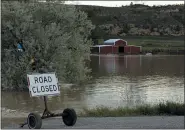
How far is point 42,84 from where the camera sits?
11266 millimetres

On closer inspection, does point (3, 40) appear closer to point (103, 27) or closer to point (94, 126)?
point (94, 126)

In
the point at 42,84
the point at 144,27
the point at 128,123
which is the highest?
the point at 42,84

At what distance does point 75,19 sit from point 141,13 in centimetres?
13329

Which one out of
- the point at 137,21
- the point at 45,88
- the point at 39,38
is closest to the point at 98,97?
the point at 39,38

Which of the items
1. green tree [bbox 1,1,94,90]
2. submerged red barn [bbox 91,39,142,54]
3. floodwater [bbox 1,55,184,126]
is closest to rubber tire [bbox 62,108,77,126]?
floodwater [bbox 1,55,184,126]

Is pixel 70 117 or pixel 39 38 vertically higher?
pixel 39 38

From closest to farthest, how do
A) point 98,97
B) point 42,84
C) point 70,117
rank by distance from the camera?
1. point 42,84
2. point 70,117
3. point 98,97

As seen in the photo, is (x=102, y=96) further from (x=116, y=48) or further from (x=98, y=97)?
(x=116, y=48)

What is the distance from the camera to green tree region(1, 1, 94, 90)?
25.2m

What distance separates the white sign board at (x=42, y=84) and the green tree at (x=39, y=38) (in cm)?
1321

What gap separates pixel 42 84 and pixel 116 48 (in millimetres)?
90011

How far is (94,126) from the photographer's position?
11.3 meters

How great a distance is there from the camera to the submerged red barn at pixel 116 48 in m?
99.4

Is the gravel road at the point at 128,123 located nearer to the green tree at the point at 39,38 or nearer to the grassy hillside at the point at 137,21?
the green tree at the point at 39,38
